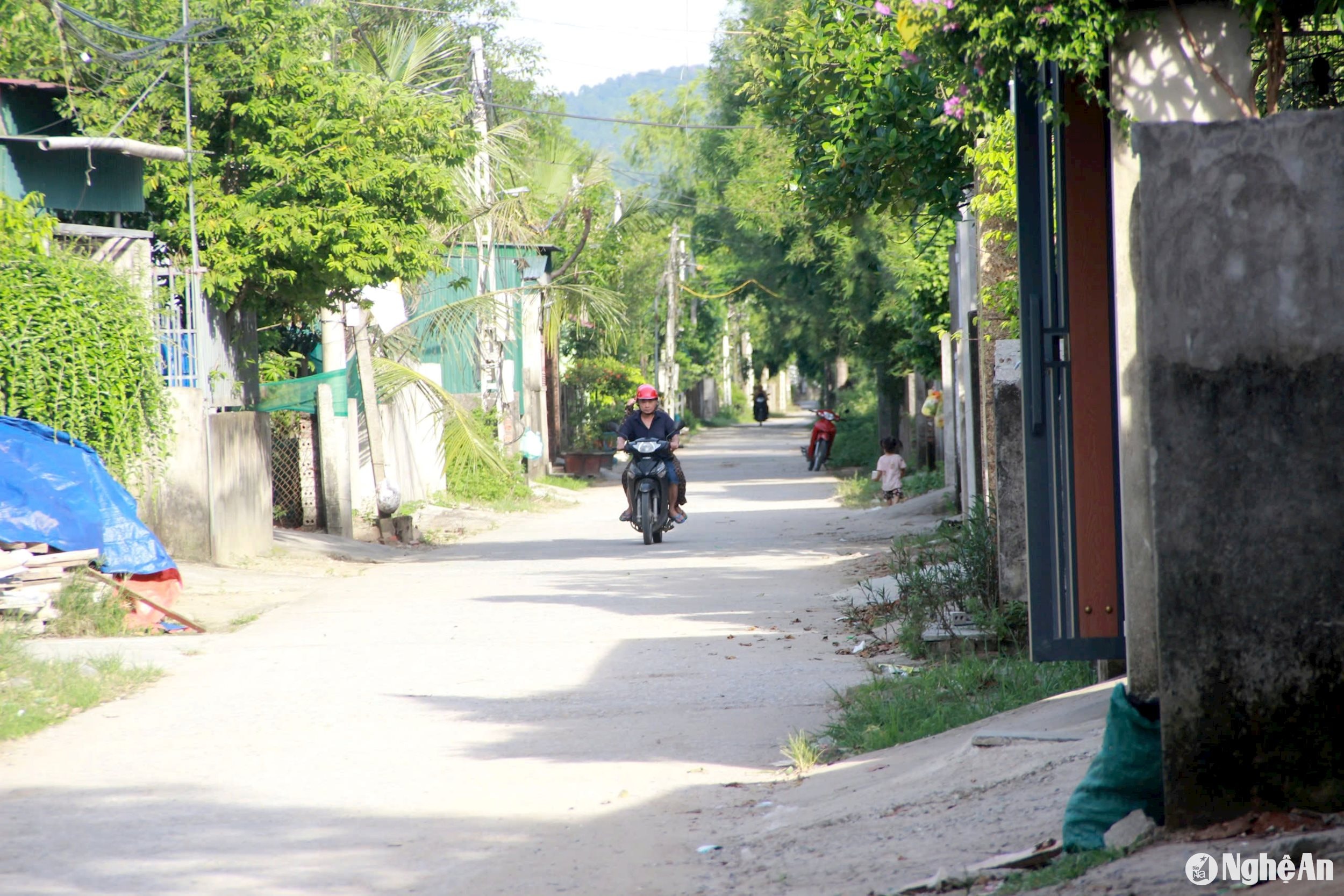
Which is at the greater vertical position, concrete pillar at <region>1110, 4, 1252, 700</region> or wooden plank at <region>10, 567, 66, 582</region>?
concrete pillar at <region>1110, 4, 1252, 700</region>

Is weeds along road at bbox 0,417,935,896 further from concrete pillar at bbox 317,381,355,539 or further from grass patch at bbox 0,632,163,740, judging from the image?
concrete pillar at bbox 317,381,355,539

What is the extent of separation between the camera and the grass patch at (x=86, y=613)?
932cm

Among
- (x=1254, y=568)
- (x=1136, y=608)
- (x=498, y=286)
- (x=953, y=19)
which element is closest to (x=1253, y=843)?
(x=1254, y=568)

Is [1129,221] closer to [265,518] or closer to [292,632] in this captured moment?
[292,632]

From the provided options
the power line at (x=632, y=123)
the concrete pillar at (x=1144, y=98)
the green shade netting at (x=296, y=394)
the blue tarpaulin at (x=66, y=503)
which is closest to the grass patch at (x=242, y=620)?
the blue tarpaulin at (x=66, y=503)

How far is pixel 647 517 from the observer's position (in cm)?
1572

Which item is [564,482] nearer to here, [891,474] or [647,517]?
[891,474]

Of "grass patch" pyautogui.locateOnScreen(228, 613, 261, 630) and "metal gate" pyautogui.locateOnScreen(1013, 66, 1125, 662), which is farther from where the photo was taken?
"grass patch" pyautogui.locateOnScreen(228, 613, 261, 630)

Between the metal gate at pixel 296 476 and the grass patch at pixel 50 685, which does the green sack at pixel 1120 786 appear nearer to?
the grass patch at pixel 50 685

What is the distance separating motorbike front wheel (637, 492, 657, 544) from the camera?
15734mm

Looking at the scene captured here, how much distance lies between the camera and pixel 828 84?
10680 millimetres

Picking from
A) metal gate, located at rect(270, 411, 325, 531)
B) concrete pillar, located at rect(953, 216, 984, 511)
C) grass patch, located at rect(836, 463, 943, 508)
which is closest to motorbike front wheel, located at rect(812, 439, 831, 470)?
grass patch, located at rect(836, 463, 943, 508)

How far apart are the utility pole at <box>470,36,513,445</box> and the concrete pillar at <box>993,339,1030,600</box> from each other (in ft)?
46.6

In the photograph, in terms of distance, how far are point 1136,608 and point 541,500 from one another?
19.2 metres
